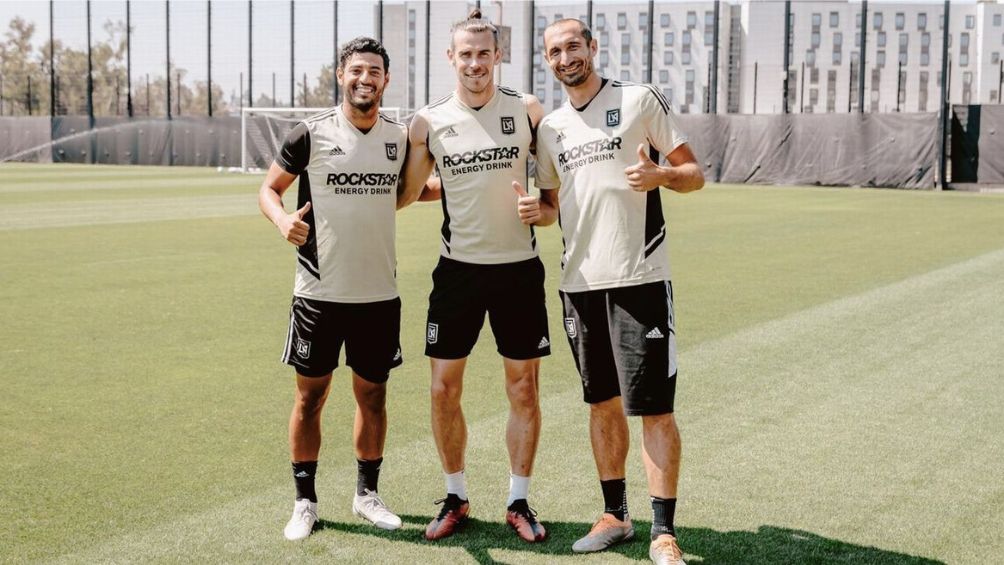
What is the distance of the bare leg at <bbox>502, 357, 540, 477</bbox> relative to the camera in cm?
468

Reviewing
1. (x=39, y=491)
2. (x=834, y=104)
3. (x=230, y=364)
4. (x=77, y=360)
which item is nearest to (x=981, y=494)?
(x=39, y=491)

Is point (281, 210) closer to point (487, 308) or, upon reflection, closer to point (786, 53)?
point (487, 308)

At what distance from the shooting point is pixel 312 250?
4.66 metres

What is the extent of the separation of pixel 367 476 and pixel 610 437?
1069 millimetres

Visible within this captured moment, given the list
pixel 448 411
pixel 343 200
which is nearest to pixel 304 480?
pixel 448 411

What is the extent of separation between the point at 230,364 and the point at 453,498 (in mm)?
3454

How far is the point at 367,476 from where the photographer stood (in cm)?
475

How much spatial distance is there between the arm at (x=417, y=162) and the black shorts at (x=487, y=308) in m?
0.39

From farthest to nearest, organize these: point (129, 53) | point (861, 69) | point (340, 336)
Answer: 1. point (129, 53)
2. point (861, 69)
3. point (340, 336)

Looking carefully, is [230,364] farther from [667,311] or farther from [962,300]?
[962,300]

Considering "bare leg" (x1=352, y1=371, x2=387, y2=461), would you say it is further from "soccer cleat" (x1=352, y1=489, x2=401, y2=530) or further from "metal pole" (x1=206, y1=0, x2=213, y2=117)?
"metal pole" (x1=206, y1=0, x2=213, y2=117)

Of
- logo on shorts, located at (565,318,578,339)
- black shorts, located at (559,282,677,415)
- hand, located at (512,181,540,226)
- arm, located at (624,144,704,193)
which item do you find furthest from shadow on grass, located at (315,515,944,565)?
arm, located at (624,144,704,193)

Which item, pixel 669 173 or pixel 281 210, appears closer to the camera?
pixel 669 173

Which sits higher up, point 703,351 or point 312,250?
point 312,250
